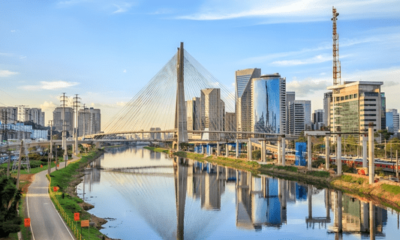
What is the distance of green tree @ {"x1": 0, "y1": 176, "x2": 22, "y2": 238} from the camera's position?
1383 cm

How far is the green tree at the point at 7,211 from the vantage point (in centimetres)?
1383

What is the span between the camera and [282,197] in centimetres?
2900

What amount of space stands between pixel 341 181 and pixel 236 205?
9.91 metres

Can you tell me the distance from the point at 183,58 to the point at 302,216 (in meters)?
43.8

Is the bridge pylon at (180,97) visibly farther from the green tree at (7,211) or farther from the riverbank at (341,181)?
the green tree at (7,211)

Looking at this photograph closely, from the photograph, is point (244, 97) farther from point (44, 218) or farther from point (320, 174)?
point (44, 218)

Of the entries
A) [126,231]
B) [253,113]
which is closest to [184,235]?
[126,231]

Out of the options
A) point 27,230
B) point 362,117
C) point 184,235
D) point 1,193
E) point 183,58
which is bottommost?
point 184,235

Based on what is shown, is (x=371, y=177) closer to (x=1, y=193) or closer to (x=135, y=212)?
(x=135, y=212)

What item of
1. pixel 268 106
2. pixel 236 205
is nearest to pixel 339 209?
pixel 236 205

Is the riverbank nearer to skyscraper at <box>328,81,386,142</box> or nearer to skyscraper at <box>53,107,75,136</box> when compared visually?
skyscraper at <box>328,81,386,142</box>

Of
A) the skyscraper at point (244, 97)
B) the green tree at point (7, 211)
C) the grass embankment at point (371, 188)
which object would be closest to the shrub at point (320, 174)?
the grass embankment at point (371, 188)

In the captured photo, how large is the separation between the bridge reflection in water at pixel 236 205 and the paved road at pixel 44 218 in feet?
17.4

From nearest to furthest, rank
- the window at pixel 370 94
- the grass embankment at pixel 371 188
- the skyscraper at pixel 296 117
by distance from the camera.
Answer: the grass embankment at pixel 371 188, the window at pixel 370 94, the skyscraper at pixel 296 117
